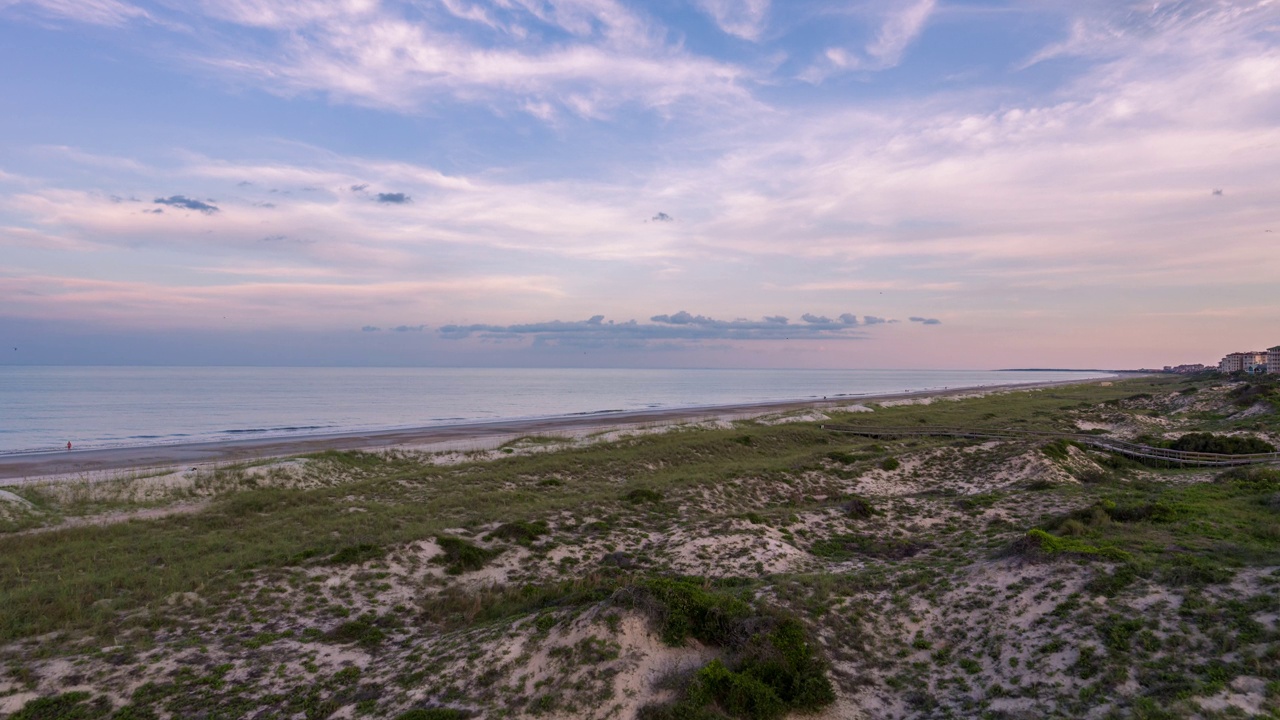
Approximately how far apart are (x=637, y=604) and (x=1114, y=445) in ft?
153

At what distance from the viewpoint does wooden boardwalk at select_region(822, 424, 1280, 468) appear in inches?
1476

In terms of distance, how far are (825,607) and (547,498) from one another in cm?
1727

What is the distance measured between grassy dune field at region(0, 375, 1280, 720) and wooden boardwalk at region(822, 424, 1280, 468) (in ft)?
27.8

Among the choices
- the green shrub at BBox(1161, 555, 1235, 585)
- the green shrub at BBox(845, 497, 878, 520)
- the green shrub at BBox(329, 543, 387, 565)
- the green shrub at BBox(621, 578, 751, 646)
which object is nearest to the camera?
the green shrub at BBox(621, 578, 751, 646)

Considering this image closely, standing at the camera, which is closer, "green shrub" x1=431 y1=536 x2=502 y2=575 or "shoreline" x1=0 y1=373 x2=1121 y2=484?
"green shrub" x1=431 y1=536 x2=502 y2=575

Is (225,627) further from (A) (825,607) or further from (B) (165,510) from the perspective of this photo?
(B) (165,510)

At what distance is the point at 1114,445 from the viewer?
149 ft

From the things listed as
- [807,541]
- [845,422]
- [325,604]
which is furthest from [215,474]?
[845,422]

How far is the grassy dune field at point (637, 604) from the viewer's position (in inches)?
467

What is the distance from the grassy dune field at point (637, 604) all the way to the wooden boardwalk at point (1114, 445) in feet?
27.8

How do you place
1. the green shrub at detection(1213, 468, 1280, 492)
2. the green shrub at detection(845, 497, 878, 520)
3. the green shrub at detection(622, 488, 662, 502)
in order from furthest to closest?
the green shrub at detection(622, 488, 662, 502)
the green shrub at detection(1213, 468, 1280, 492)
the green shrub at detection(845, 497, 878, 520)

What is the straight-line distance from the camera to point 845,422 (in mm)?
71125

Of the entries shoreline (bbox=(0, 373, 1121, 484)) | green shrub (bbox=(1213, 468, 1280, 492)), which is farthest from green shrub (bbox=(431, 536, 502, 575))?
green shrub (bbox=(1213, 468, 1280, 492))

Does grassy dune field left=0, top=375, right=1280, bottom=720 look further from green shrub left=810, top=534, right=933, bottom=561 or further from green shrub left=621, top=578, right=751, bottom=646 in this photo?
green shrub left=810, top=534, right=933, bottom=561
